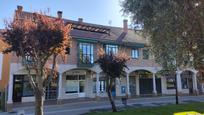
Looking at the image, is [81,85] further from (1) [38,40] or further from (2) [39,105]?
(1) [38,40]

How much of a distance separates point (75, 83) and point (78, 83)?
0.43m

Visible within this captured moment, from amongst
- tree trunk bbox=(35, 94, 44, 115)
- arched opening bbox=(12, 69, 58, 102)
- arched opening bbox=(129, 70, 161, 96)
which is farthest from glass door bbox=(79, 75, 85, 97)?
tree trunk bbox=(35, 94, 44, 115)

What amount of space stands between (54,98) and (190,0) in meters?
17.2

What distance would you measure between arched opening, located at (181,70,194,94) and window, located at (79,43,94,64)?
50.3 ft

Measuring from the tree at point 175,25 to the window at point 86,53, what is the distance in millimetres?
12690

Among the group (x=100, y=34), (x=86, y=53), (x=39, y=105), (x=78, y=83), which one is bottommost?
(x=39, y=105)

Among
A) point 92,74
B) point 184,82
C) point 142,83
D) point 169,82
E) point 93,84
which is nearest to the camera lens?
point 93,84

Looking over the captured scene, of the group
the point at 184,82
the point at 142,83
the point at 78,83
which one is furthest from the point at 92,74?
the point at 184,82

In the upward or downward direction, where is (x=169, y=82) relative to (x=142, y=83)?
upward

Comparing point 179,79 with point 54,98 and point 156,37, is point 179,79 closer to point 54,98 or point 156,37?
point 54,98

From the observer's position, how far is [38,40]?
31.1ft

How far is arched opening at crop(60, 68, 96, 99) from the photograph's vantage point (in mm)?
23547

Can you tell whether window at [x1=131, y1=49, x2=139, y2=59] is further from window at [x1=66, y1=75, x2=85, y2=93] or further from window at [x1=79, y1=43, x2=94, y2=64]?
window at [x1=66, y1=75, x2=85, y2=93]

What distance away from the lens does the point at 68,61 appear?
74.7 ft
